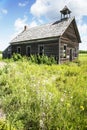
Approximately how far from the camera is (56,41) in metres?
23.0

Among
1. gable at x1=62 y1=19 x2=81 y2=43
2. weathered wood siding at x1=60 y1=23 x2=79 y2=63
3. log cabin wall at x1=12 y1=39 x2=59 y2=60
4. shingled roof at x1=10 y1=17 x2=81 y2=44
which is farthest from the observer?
gable at x1=62 y1=19 x2=81 y2=43

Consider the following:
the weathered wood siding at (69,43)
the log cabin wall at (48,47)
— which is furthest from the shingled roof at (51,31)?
the weathered wood siding at (69,43)

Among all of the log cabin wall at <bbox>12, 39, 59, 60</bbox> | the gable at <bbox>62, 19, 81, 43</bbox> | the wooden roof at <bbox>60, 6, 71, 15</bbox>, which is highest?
the wooden roof at <bbox>60, 6, 71, 15</bbox>

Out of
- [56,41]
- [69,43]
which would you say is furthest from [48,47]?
[69,43]

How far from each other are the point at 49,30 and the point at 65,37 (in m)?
2.49

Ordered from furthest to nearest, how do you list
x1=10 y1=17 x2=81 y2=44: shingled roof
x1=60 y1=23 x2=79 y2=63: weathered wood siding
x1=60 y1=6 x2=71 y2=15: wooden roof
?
x1=60 y1=6 x2=71 y2=15: wooden roof → x1=60 y1=23 x2=79 y2=63: weathered wood siding → x1=10 y1=17 x2=81 y2=44: shingled roof

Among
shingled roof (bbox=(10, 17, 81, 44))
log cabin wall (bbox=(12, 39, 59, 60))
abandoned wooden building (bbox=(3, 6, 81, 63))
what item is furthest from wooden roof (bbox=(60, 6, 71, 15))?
log cabin wall (bbox=(12, 39, 59, 60))

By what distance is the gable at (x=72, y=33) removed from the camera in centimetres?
2492

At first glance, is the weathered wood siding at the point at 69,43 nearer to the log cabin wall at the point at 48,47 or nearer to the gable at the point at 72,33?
the gable at the point at 72,33

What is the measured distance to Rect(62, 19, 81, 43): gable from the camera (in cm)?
2492

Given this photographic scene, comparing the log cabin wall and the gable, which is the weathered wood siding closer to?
the gable

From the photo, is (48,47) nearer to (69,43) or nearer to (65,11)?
(69,43)

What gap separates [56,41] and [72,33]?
441 cm

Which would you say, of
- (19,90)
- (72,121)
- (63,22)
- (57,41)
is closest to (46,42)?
(57,41)
